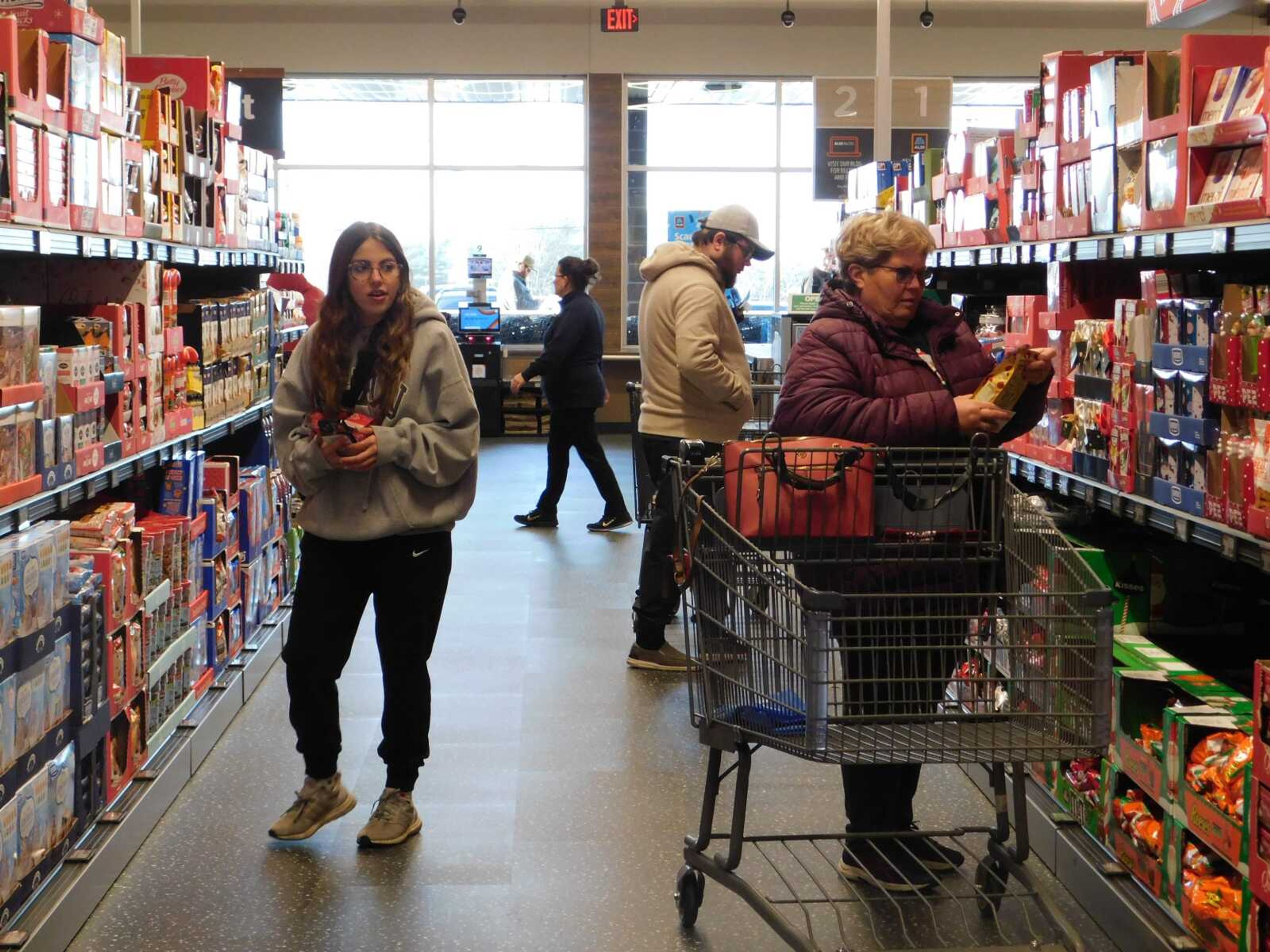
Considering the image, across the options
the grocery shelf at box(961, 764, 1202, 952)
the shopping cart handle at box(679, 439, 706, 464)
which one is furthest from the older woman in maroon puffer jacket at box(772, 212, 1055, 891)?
the grocery shelf at box(961, 764, 1202, 952)

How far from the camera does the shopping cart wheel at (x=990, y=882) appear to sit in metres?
3.19

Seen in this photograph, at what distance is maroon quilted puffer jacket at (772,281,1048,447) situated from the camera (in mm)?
3086

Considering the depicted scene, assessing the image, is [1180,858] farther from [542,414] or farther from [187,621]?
[542,414]

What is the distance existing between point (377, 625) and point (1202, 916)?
1977mm

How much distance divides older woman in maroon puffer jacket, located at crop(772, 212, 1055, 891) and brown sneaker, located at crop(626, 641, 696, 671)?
2.23 m

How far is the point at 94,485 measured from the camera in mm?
3621

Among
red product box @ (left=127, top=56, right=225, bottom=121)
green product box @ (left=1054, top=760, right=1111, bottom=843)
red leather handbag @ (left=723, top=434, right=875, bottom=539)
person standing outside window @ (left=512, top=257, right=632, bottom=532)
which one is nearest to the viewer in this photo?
red leather handbag @ (left=723, top=434, right=875, bottom=539)

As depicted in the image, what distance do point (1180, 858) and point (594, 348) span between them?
22.2ft

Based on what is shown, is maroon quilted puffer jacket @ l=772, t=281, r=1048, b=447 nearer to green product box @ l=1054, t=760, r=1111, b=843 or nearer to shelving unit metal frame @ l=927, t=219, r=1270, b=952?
shelving unit metal frame @ l=927, t=219, r=1270, b=952

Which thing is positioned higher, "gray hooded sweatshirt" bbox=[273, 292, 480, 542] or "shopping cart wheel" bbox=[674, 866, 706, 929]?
"gray hooded sweatshirt" bbox=[273, 292, 480, 542]

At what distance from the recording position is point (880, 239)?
10.4 ft

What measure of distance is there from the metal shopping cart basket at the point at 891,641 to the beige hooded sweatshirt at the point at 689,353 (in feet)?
6.84

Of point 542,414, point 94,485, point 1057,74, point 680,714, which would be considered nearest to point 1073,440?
point 1057,74

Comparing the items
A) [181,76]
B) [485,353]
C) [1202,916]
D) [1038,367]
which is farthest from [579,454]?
[1202,916]
